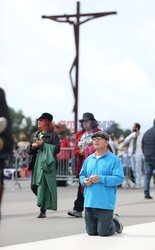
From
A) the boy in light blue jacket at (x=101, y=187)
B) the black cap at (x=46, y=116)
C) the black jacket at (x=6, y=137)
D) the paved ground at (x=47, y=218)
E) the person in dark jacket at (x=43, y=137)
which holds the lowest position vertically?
the paved ground at (x=47, y=218)

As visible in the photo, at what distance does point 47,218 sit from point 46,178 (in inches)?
24.7

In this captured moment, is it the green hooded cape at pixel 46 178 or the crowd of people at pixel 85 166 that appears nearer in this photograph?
the crowd of people at pixel 85 166

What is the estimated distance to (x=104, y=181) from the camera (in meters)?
9.12

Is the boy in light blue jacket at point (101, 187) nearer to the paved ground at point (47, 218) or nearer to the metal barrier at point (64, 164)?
the paved ground at point (47, 218)

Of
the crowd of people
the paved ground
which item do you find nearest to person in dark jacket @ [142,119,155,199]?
the crowd of people

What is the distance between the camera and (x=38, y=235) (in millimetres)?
9562

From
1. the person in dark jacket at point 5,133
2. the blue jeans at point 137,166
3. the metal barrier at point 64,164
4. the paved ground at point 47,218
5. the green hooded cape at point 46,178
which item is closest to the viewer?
the person in dark jacket at point 5,133

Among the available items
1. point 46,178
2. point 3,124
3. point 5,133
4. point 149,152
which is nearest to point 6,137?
point 5,133

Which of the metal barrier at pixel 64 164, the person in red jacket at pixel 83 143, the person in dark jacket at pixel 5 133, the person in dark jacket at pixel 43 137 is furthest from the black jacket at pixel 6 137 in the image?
the metal barrier at pixel 64 164

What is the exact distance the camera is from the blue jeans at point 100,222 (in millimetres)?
9156

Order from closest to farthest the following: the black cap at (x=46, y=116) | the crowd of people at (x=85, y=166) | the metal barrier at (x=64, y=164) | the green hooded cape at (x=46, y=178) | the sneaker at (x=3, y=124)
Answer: the sneaker at (x=3, y=124) < the crowd of people at (x=85, y=166) < the green hooded cape at (x=46, y=178) < the black cap at (x=46, y=116) < the metal barrier at (x=64, y=164)

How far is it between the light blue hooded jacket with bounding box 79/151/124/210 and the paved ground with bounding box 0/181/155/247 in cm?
73

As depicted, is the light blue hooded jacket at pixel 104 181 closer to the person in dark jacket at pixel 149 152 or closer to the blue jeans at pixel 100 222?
the blue jeans at pixel 100 222

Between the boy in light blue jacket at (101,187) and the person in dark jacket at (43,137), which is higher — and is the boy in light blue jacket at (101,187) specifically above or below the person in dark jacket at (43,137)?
below
